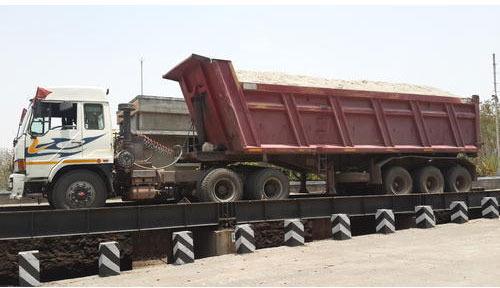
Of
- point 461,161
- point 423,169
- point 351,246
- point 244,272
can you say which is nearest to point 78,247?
point 244,272

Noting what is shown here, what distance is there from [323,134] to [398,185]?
2872 mm

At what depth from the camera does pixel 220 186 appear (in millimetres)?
10656

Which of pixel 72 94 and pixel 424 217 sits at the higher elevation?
pixel 72 94

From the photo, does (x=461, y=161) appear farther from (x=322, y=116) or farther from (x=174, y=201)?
(x=174, y=201)

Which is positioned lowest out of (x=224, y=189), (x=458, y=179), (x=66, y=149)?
(x=458, y=179)

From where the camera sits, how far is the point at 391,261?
8.16 m

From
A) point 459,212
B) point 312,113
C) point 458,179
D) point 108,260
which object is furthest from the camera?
point 458,179

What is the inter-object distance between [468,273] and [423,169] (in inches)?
260

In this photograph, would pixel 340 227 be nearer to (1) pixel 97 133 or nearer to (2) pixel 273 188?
(2) pixel 273 188

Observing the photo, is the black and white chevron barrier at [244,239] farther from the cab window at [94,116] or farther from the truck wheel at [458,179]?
the truck wheel at [458,179]

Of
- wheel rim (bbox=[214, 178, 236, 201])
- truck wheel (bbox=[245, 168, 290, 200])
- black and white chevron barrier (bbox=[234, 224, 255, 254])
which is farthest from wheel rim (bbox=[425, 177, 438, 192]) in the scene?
black and white chevron barrier (bbox=[234, 224, 255, 254])

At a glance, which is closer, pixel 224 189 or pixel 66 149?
pixel 66 149

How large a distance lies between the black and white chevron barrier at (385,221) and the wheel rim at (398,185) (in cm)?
159

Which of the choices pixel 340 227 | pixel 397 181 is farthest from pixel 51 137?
pixel 397 181
